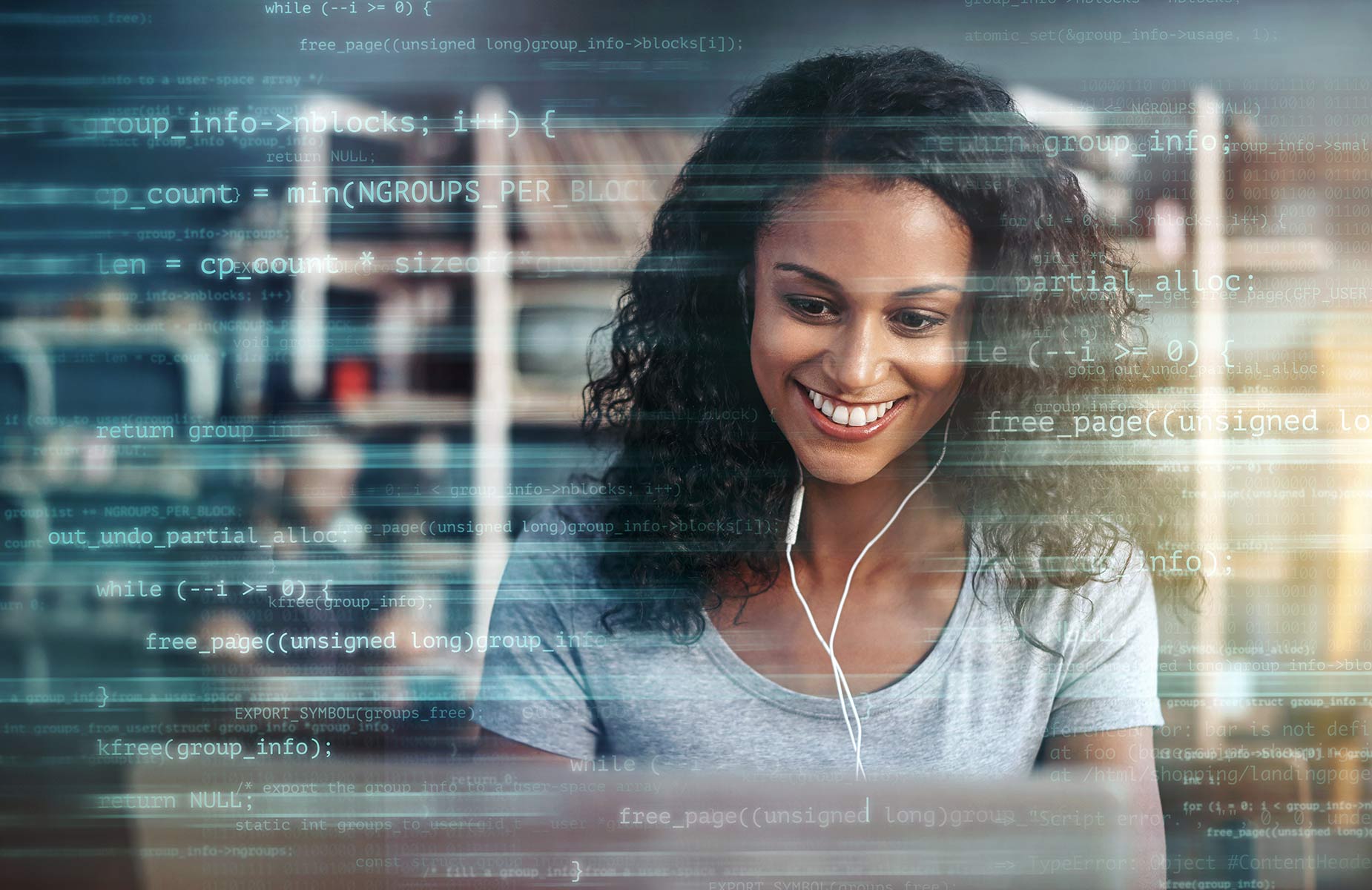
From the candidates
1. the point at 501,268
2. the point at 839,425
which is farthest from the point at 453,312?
the point at 839,425

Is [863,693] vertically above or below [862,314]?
below

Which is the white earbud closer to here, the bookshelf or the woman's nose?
the woman's nose

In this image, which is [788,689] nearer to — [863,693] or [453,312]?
[863,693]

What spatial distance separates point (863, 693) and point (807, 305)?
368 millimetres

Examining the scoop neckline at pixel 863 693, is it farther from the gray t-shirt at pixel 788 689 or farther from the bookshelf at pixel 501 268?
the bookshelf at pixel 501 268

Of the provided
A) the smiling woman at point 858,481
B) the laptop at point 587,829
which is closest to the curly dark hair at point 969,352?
the smiling woman at point 858,481

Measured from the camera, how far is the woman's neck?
84cm

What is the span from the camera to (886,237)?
2.60 ft

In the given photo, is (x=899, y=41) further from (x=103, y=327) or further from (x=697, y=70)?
(x=103, y=327)

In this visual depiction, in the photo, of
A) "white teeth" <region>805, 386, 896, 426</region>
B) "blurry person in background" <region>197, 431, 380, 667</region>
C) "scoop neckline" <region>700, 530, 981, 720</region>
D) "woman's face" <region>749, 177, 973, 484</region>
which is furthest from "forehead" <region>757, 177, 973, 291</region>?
"blurry person in background" <region>197, 431, 380, 667</region>

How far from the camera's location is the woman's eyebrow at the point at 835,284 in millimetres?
790

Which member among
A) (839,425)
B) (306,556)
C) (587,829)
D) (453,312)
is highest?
(453,312)

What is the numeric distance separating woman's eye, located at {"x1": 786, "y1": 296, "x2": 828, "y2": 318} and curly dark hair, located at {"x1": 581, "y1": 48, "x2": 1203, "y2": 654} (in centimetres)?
5

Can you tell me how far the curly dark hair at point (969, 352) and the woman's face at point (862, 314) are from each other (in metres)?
0.01
